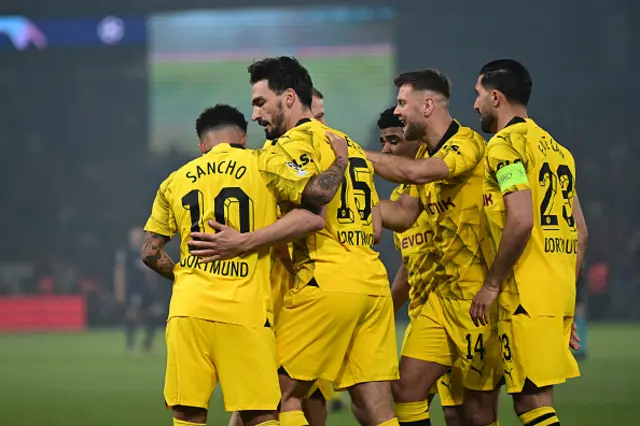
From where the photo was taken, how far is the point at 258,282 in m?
5.26

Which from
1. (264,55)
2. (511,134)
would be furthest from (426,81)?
(264,55)

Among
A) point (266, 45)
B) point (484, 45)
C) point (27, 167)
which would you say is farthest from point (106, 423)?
point (27, 167)

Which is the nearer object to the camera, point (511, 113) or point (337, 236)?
point (337, 236)

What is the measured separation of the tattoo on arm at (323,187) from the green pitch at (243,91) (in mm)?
19418

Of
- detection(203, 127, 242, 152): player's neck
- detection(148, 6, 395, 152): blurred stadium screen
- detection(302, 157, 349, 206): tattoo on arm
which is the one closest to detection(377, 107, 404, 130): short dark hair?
detection(203, 127, 242, 152): player's neck

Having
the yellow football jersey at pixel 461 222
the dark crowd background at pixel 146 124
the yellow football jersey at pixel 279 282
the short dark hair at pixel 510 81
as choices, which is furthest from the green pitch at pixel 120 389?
the dark crowd background at pixel 146 124

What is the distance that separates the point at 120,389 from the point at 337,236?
26.4 feet

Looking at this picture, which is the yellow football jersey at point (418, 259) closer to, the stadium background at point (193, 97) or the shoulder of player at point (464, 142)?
the shoulder of player at point (464, 142)

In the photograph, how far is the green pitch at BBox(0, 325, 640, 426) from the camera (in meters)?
9.84

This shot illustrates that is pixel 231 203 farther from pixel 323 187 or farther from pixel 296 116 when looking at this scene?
pixel 296 116

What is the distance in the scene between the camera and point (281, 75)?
548cm

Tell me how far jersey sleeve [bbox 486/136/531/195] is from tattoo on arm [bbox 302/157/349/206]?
0.84 meters

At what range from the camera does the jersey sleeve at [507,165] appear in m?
Answer: 5.35

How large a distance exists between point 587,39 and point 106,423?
20480 mm
